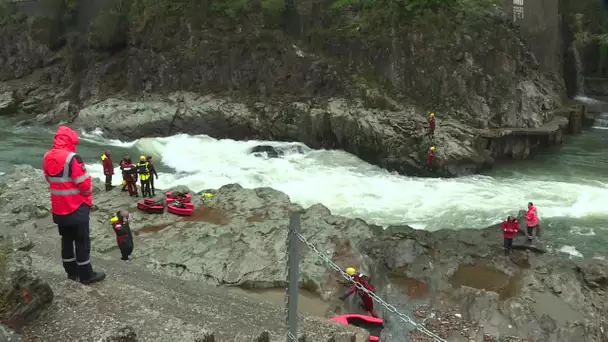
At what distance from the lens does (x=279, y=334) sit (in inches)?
227

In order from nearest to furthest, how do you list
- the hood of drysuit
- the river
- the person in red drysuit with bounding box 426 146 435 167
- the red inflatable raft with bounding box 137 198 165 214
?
the hood of drysuit, the red inflatable raft with bounding box 137 198 165 214, the river, the person in red drysuit with bounding box 426 146 435 167

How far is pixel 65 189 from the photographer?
4.80 meters

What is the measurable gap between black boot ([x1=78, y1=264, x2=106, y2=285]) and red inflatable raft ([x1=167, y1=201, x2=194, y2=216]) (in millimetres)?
7353

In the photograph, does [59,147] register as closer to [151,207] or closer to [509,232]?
[151,207]

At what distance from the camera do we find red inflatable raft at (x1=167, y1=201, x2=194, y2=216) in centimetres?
1310

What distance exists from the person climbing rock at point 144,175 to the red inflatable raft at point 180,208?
1357 mm

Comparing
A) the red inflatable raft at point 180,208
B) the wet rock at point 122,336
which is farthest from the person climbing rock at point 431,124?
the wet rock at point 122,336

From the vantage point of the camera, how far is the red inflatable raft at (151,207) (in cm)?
1305

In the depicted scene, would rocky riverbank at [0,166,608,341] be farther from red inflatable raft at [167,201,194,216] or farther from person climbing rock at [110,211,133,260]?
person climbing rock at [110,211,133,260]

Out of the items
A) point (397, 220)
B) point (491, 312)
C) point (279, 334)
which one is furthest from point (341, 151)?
point (279, 334)

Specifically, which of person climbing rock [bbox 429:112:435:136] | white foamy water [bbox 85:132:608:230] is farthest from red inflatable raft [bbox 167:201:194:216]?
person climbing rock [bbox 429:112:435:136]

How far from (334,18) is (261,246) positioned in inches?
725

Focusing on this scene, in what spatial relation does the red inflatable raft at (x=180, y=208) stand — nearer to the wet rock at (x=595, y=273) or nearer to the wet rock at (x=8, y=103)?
the wet rock at (x=595, y=273)

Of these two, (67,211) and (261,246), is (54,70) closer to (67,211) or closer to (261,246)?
(261,246)
